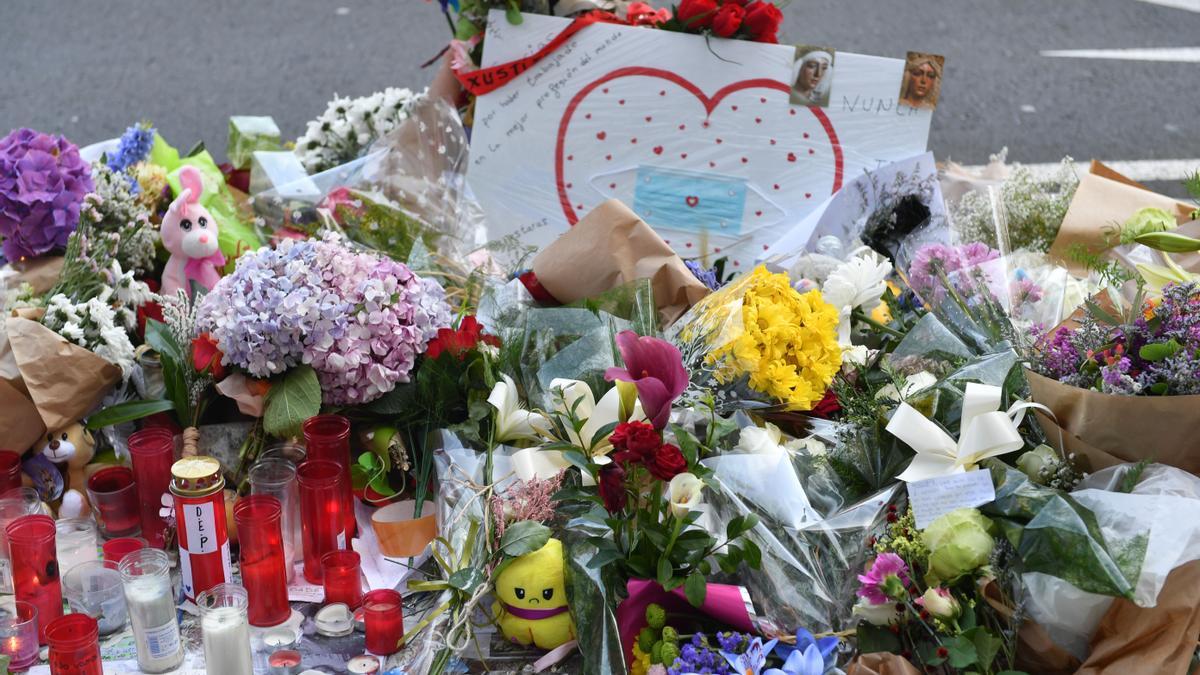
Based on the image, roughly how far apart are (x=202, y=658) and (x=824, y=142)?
68.3 inches

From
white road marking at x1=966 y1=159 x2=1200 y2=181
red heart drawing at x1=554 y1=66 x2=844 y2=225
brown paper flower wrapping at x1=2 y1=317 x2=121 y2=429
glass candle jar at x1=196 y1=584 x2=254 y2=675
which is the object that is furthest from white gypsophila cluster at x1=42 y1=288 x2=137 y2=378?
white road marking at x1=966 y1=159 x2=1200 y2=181

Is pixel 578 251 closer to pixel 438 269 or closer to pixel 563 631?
pixel 438 269

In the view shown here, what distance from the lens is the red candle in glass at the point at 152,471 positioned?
1.75m

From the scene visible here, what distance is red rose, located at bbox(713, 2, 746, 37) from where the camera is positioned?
2.51 metres

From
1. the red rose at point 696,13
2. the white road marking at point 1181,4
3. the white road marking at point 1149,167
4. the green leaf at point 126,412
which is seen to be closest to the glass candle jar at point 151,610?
the green leaf at point 126,412

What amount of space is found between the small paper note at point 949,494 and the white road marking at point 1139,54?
4586 millimetres

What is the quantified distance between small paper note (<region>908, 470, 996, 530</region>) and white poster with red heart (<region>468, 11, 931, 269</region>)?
116 centimetres

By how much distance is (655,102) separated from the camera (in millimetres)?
2600

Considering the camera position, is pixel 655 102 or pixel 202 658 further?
pixel 655 102

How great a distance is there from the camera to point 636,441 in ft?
4.72

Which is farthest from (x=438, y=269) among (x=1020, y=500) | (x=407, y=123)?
(x=1020, y=500)

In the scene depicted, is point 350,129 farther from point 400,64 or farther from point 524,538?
point 400,64

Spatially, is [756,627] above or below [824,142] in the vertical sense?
below

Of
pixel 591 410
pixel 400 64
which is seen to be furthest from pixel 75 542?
pixel 400 64
